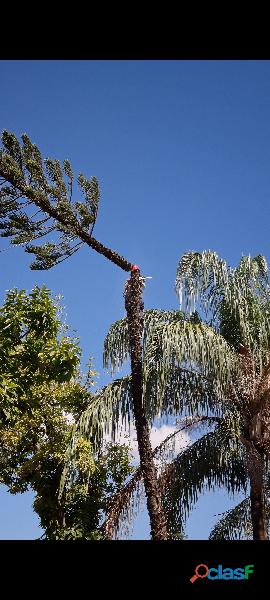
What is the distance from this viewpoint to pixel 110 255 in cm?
956

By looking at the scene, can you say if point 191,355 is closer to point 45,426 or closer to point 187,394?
point 187,394

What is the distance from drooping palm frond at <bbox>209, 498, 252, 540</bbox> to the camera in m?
9.79

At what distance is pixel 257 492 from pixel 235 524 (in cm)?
190

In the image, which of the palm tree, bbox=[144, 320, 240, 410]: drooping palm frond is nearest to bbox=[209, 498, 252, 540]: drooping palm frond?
the palm tree

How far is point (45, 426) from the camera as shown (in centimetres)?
1198

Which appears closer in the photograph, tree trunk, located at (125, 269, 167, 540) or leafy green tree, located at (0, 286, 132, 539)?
tree trunk, located at (125, 269, 167, 540)

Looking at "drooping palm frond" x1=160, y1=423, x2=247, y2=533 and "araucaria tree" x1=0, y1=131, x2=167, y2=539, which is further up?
"araucaria tree" x1=0, y1=131, x2=167, y2=539

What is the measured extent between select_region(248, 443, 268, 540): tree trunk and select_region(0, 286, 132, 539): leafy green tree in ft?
10.4

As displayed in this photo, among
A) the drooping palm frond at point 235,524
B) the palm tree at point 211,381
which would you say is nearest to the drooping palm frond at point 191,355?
the palm tree at point 211,381

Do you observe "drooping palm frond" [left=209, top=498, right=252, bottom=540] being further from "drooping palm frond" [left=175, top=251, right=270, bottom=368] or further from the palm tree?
"drooping palm frond" [left=175, top=251, right=270, bottom=368]

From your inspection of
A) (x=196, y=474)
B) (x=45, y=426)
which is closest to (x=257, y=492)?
(x=196, y=474)

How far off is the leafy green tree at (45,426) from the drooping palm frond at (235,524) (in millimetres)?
2391
